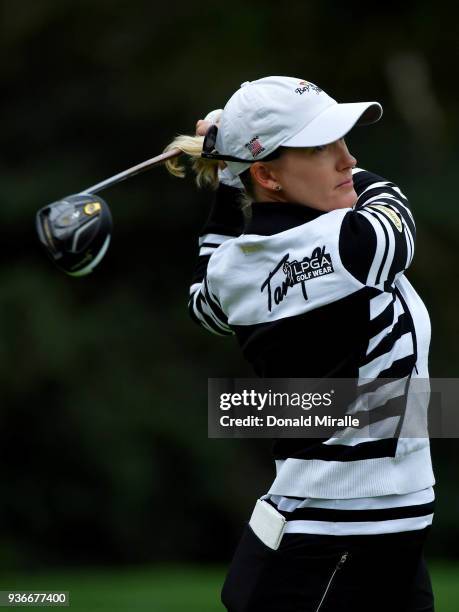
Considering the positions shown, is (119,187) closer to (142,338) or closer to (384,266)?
(142,338)

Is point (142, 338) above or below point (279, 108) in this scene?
below

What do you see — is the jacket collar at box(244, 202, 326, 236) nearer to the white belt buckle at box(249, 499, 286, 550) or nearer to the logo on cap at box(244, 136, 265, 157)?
the logo on cap at box(244, 136, 265, 157)

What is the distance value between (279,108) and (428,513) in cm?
119

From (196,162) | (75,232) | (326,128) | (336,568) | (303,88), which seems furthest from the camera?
(196,162)

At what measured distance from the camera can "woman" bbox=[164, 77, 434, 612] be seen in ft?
11.2

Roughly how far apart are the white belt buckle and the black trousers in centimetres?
2

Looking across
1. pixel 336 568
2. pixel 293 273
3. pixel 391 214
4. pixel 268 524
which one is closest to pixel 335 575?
pixel 336 568

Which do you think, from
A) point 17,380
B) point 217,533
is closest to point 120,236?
point 17,380

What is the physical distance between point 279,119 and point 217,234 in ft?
2.20

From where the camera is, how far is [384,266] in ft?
11.0

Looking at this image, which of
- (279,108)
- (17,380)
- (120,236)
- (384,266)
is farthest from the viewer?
(120,236)

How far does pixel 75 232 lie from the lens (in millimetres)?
3785

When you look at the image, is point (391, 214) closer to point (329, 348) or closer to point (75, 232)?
point (329, 348)

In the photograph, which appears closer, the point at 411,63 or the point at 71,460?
the point at 71,460
